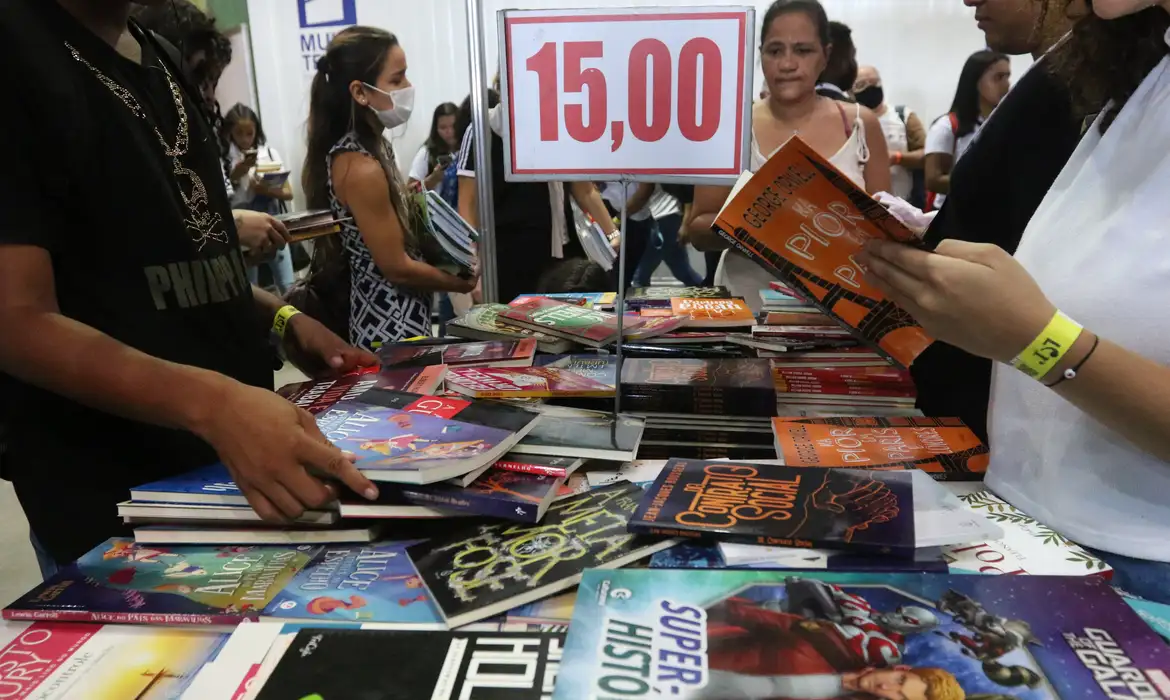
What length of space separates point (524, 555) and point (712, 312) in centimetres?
94

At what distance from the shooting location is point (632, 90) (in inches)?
47.0

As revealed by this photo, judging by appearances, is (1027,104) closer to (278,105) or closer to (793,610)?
(793,610)

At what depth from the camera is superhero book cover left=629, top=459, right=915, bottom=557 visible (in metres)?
0.77

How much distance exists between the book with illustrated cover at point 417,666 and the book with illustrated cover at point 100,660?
0.35 feet

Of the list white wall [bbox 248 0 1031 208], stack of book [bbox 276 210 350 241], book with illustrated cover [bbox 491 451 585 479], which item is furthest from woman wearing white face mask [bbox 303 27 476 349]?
white wall [bbox 248 0 1031 208]

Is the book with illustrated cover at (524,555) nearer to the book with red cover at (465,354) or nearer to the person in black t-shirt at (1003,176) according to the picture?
the book with red cover at (465,354)

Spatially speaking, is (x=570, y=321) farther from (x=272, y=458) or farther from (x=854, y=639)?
(x=854, y=639)

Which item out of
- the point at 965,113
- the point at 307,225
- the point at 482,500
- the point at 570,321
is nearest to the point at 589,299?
the point at 570,321

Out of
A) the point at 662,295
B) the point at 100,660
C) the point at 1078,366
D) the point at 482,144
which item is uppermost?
the point at 482,144

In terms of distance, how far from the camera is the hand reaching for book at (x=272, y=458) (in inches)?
30.8

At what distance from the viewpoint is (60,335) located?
31.6 inches

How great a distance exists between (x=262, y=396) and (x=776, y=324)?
1.05 meters

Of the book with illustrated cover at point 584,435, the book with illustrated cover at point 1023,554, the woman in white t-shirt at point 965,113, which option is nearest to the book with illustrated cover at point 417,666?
the book with illustrated cover at point 584,435

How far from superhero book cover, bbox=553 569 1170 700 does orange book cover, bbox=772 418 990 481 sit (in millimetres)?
302
